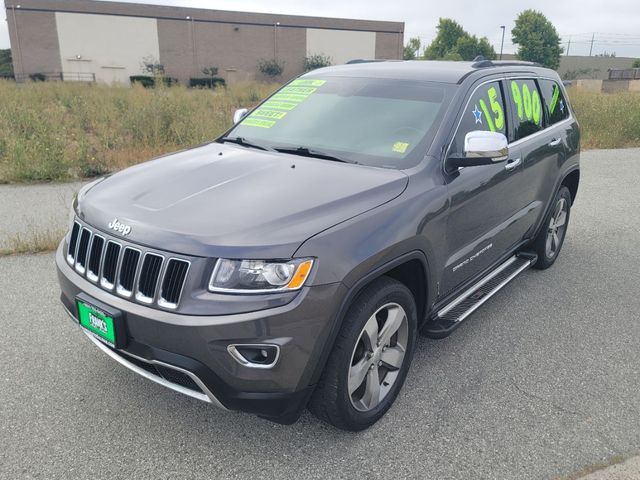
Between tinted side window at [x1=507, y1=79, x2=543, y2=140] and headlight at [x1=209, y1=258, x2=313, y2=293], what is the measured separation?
257cm

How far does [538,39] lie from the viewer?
265ft

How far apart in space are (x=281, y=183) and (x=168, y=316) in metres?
0.95

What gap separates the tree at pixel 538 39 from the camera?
80.2 m

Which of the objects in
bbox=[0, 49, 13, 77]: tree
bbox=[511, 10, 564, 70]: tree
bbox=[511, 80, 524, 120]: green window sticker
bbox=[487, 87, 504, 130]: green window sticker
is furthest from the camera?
bbox=[511, 10, 564, 70]: tree

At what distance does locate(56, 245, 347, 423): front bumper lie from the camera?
Result: 7.20ft

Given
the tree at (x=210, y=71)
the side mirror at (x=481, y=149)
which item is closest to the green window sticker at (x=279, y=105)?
the side mirror at (x=481, y=149)

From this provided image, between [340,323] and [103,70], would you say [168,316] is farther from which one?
[103,70]

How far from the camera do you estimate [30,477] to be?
2.42 m

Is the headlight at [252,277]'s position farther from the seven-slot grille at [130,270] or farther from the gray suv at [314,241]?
the seven-slot grille at [130,270]

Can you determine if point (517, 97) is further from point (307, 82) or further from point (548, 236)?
point (307, 82)

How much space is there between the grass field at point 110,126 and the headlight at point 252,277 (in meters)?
6.72

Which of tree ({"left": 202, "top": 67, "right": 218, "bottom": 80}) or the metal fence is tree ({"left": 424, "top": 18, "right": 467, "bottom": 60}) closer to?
the metal fence

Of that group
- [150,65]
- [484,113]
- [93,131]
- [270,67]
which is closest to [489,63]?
[484,113]

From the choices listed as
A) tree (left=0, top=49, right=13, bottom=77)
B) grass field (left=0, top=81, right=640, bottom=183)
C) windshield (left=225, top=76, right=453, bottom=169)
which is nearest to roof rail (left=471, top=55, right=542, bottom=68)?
windshield (left=225, top=76, right=453, bottom=169)
